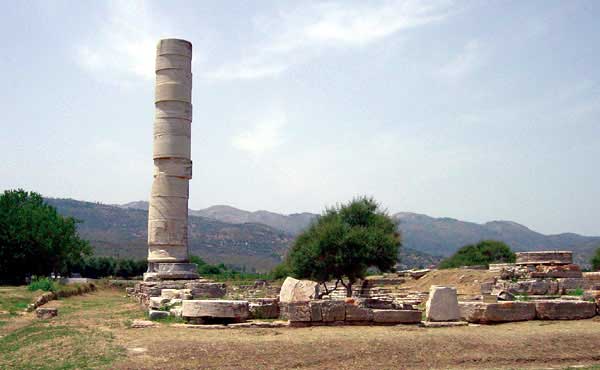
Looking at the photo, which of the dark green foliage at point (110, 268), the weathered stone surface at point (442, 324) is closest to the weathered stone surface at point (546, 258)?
the weathered stone surface at point (442, 324)

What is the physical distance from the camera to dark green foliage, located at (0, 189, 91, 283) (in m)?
34.8

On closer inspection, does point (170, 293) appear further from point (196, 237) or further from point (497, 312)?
point (196, 237)

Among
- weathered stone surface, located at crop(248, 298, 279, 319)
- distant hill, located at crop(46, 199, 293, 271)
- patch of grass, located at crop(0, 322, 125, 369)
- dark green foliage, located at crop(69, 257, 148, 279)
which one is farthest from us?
distant hill, located at crop(46, 199, 293, 271)

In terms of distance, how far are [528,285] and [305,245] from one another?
11.7 m

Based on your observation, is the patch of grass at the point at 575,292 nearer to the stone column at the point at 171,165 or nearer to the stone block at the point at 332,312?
the stone block at the point at 332,312

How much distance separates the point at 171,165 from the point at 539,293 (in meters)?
13.5

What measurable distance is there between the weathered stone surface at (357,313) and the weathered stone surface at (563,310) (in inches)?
151

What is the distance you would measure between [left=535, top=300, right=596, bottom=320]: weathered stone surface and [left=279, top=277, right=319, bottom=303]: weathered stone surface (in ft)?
16.7

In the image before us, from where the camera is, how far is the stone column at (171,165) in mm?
23031

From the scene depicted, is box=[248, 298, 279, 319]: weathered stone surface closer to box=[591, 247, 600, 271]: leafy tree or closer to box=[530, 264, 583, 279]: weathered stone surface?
box=[530, 264, 583, 279]: weathered stone surface

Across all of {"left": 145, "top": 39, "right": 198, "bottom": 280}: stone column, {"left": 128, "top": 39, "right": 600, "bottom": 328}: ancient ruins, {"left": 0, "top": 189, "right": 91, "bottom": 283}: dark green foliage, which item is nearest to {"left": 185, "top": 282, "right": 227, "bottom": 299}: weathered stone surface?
{"left": 128, "top": 39, "right": 600, "bottom": 328}: ancient ruins

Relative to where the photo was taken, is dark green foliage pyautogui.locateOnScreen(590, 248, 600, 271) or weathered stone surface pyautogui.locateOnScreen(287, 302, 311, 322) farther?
dark green foliage pyautogui.locateOnScreen(590, 248, 600, 271)

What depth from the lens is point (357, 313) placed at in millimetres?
13617

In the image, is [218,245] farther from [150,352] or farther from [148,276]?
[150,352]
